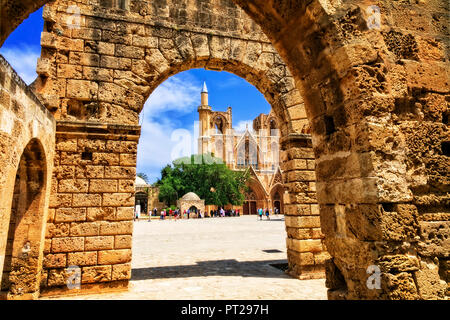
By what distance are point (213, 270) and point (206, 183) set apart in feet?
94.1

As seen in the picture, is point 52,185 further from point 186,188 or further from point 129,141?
point 186,188

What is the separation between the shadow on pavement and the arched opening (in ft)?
6.01

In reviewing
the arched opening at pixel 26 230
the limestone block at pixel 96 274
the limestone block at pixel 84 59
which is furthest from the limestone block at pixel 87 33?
the limestone block at pixel 96 274

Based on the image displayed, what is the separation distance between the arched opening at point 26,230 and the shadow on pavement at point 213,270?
6.01 feet

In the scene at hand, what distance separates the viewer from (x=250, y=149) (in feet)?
143

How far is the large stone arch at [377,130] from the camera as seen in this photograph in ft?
5.47

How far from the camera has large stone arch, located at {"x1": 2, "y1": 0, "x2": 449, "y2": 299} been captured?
5.47 ft

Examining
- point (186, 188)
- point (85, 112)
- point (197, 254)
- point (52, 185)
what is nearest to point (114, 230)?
point (52, 185)

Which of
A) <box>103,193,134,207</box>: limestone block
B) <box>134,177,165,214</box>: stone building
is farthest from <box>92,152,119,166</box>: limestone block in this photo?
<box>134,177,165,214</box>: stone building

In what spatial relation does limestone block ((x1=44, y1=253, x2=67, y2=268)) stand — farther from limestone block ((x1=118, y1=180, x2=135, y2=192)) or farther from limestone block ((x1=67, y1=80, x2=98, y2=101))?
limestone block ((x1=67, y1=80, x2=98, y2=101))

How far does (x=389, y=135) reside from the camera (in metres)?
1.76

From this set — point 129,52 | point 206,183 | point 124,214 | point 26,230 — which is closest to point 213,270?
point 124,214

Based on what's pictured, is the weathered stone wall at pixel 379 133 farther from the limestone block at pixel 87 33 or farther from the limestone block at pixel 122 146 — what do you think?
the limestone block at pixel 87 33

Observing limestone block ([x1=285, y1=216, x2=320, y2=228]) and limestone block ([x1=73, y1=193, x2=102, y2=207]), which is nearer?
limestone block ([x1=73, y1=193, x2=102, y2=207])
